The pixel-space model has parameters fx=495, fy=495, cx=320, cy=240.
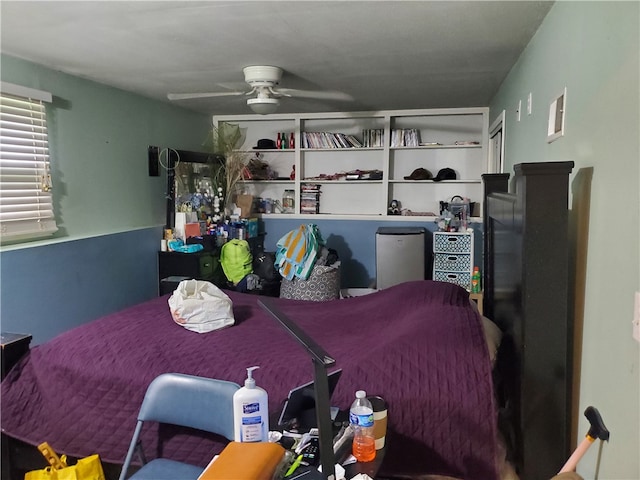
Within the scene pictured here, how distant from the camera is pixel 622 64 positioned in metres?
1.28

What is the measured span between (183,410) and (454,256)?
10.6ft

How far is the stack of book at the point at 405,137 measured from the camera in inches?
205

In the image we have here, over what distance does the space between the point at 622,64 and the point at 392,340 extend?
1243 millimetres

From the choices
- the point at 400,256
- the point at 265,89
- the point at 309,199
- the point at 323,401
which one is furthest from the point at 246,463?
the point at 309,199

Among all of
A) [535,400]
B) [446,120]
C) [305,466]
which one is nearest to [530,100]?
[535,400]

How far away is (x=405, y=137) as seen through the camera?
5234 mm

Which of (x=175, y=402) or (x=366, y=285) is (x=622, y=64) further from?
(x=366, y=285)

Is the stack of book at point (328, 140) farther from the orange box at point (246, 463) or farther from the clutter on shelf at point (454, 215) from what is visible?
the orange box at point (246, 463)

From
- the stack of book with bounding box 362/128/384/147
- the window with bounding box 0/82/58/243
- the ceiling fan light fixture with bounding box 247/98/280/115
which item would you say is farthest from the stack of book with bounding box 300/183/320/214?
the window with bounding box 0/82/58/243

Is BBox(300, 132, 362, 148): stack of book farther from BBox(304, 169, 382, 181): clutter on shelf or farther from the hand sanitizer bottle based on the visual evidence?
the hand sanitizer bottle

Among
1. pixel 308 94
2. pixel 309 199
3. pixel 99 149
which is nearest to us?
pixel 308 94

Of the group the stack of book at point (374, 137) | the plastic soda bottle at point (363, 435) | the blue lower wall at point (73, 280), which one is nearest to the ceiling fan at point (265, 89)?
the blue lower wall at point (73, 280)

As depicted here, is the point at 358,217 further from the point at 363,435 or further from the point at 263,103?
the point at 363,435

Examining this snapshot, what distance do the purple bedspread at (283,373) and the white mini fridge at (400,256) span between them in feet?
6.73
